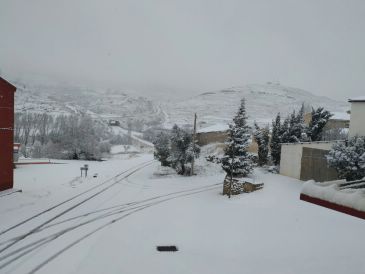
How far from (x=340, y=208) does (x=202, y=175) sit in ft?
102

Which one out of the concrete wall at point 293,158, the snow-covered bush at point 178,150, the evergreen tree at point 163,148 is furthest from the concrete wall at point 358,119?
the evergreen tree at point 163,148

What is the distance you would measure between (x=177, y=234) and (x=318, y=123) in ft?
83.0

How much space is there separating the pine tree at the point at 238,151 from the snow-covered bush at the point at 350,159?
805cm

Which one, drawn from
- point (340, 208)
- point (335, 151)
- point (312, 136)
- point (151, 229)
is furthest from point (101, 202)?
point (312, 136)

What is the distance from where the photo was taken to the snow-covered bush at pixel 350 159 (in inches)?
739

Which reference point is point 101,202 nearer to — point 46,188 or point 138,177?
point 46,188

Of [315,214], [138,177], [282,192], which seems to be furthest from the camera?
[138,177]

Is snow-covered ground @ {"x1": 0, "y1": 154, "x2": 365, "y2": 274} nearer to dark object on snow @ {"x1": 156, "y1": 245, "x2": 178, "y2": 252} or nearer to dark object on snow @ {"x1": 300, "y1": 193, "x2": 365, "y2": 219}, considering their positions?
dark object on snow @ {"x1": 156, "y1": 245, "x2": 178, "y2": 252}

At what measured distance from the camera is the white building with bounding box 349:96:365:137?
74.4 feet

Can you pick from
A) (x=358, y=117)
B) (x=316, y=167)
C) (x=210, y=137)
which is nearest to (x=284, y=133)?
(x=316, y=167)

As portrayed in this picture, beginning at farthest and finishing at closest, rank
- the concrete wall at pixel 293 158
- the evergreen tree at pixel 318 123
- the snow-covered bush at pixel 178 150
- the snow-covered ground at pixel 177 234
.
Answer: the snow-covered bush at pixel 178 150, the evergreen tree at pixel 318 123, the concrete wall at pixel 293 158, the snow-covered ground at pixel 177 234

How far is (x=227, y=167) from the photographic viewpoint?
26.3 metres

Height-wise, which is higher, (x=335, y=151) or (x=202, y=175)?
(x=335, y=151)

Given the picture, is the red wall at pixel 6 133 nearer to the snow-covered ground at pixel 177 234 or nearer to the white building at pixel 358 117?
the snow-covered ground at pixel 177 234
